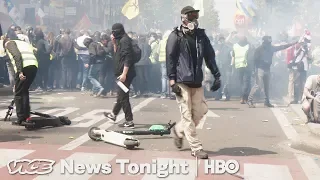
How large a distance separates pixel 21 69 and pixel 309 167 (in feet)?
16.6

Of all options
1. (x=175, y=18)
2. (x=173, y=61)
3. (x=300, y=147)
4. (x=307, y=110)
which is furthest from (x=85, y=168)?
(x=175, y=18)

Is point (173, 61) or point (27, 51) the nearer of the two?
point (173, 61)

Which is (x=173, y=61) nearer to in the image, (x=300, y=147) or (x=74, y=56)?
(x=300, y=147)

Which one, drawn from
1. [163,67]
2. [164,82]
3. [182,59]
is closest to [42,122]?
[182,59]

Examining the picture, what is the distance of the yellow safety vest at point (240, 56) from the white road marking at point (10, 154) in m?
8.25

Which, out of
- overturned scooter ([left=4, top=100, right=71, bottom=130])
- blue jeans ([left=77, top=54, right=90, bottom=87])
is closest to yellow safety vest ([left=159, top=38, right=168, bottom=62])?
blue jeans ([left=77, top=54, right=90, bottom=87])

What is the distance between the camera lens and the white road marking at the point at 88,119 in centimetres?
920

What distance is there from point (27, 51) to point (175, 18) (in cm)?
5418

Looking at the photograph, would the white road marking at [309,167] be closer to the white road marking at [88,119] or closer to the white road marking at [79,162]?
the white road marking at [79,162]

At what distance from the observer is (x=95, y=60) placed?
1441cm

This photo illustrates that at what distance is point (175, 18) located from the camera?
203 ft

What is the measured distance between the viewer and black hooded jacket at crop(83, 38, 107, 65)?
14328 mm

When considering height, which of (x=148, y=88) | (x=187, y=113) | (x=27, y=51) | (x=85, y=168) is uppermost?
(x=27, y=51)

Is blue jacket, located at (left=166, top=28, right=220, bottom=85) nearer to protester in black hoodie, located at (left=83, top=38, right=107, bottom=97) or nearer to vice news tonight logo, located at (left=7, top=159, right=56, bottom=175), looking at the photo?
vice news tonight logo, located at (left=7, top=159, right=56, bottom=175)
